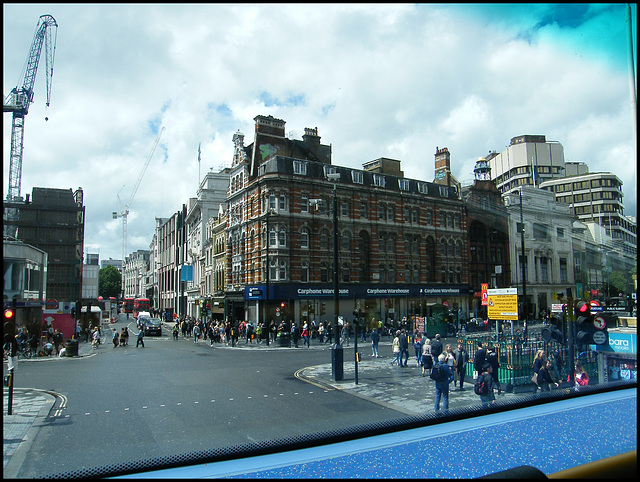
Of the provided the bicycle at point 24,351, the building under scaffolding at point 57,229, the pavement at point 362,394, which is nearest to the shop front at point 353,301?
the pavement at point 362,394

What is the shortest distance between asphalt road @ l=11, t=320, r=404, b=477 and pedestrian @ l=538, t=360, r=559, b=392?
257 cm

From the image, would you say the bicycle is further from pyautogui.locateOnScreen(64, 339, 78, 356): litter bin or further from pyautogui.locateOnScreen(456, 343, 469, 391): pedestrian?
pyautogui.locateOnScreen(456, 343, 469, 391): pedestrian

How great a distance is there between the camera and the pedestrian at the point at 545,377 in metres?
6.56

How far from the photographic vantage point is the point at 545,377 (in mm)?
6871

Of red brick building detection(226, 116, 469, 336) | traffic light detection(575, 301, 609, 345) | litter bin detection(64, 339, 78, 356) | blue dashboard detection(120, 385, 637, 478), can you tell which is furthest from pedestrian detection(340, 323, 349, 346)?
blue dashboard detection(120, 385, 637, 478)

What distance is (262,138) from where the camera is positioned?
37.1 metres

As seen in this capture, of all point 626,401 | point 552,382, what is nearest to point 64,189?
point 626,401

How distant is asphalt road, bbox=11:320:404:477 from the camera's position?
4.31m

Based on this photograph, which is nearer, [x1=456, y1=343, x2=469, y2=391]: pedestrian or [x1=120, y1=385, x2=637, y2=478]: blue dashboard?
[x1=120, y1=385, x2=637, y2=478]: blue dashboard

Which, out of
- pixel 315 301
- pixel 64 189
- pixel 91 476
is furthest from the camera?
pixel 315 301

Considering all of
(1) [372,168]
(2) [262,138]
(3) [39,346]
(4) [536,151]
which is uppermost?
(2) [262,138]

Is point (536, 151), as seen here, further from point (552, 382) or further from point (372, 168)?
point (372, 168)

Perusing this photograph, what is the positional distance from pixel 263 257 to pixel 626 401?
28.5 meters

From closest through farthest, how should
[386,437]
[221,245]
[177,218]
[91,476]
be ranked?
[91,476] < [386,437] < [221,245] < [177,218]
